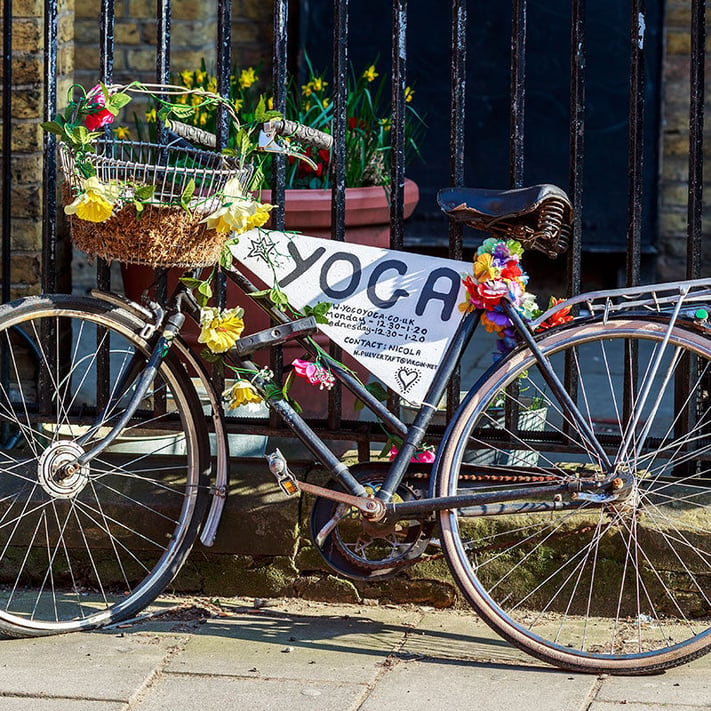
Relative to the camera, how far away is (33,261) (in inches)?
154

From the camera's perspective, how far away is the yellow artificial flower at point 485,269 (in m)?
3.12

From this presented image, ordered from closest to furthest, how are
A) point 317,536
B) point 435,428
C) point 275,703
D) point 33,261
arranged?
1. point 275,703
2. point 317,536
3. point 435,428
4. point 33,261

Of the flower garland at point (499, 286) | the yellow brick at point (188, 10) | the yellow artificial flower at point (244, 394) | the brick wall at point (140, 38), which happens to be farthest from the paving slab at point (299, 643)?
the yellow brick at point (188, 10)

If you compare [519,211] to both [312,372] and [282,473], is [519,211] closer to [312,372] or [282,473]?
[312,372]

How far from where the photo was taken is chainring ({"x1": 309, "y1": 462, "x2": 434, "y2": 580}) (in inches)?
128

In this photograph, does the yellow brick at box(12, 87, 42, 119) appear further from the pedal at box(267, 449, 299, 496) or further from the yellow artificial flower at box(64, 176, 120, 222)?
the pedal at box(267, 449, 299, 496)

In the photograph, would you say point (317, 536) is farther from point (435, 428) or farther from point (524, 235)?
point (524, 235)

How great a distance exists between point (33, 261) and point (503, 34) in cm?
404

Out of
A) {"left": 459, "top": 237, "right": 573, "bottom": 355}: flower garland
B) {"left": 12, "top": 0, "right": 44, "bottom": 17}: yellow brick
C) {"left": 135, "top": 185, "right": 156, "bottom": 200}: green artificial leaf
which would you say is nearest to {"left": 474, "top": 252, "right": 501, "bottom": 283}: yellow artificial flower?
{"left": 459, "top": 237, "right": 573, "bottom": 355}: flower garland

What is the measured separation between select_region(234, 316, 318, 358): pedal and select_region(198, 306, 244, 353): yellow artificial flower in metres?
0.03

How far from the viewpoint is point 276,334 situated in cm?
329

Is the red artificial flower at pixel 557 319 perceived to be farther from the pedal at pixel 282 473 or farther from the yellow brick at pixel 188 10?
the yellow brick at pixel 188 10

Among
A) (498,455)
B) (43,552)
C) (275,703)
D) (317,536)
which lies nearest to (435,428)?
(498,455)

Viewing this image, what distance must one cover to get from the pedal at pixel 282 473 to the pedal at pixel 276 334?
0.28 metres
